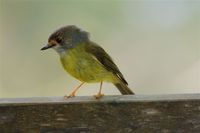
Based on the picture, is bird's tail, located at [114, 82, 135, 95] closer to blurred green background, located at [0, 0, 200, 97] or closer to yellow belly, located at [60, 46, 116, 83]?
yellow belly, located at [60, 46, 116, 83]

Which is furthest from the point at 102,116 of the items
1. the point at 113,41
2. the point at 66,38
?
the point at 113,41

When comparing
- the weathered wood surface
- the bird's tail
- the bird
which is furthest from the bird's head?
the weathered wood surface

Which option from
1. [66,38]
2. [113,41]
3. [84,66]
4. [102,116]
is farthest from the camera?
[113,41]

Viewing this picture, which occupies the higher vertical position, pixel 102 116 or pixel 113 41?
pixel 113 41

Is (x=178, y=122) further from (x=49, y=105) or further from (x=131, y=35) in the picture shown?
(x=131, y=35)

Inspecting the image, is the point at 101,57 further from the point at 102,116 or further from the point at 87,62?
the point at 102,116

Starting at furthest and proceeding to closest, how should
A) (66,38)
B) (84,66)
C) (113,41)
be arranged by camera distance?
(113,41) < (84,66) < (66,38)

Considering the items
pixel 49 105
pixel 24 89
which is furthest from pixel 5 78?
pixel 49 105

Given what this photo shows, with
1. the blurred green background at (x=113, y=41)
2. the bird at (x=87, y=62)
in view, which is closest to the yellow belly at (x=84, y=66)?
the bird at (x=87, y=62)

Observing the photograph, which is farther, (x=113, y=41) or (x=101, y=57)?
(x=113, y=41)
